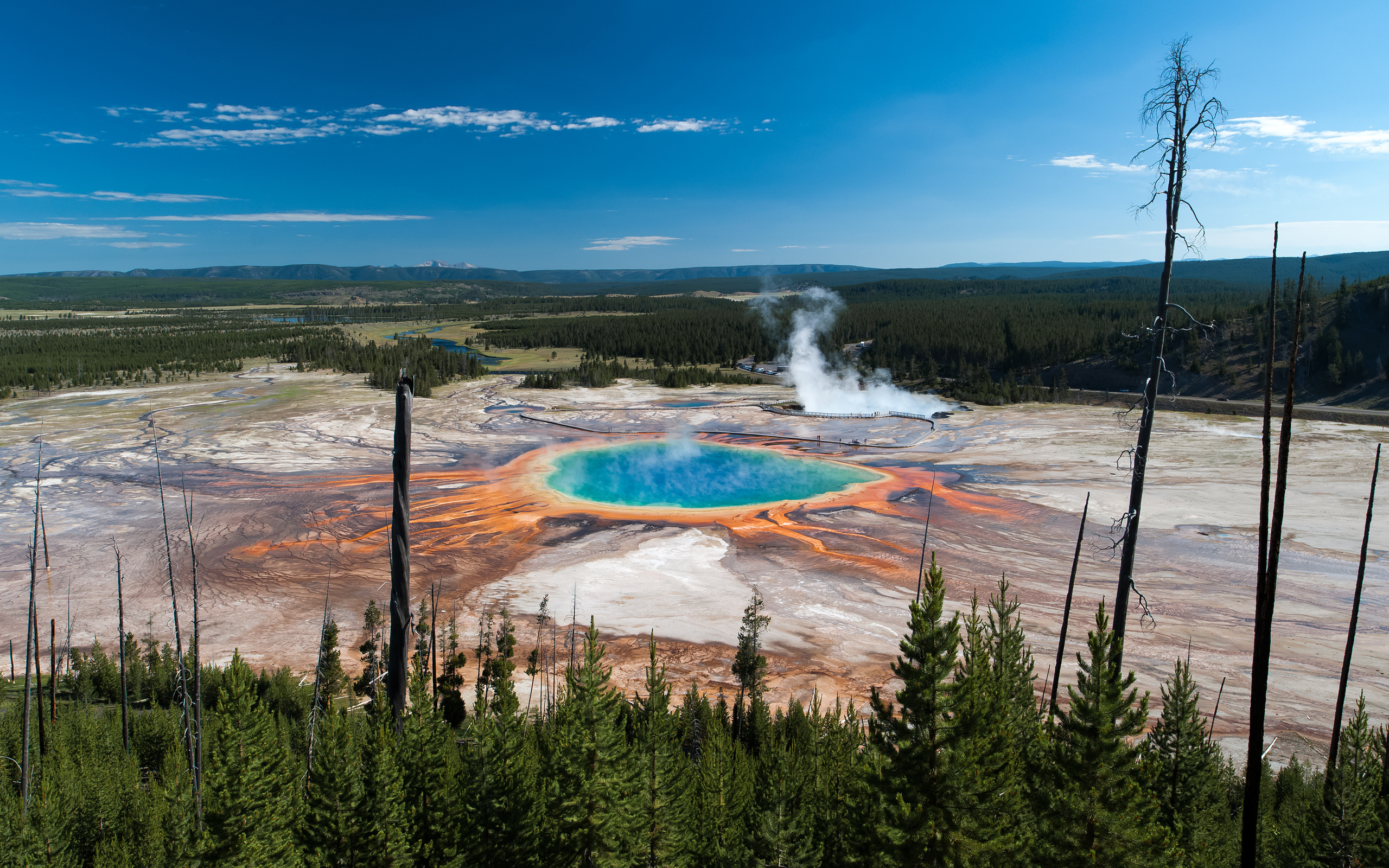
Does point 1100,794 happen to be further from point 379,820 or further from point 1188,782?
point 379,820

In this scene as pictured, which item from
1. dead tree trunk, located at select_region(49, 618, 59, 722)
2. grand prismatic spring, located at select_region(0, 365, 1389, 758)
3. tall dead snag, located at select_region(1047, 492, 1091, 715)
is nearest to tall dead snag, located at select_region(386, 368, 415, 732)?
tall dead snag, located at select_region(1047, 492, 1091, 715)

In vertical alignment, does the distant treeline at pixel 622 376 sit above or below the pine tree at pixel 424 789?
above

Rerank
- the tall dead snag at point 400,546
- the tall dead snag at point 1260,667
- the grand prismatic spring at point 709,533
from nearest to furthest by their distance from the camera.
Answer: the tall dead snag at point 400,546, the tall dead snag at point 1260,667, the grand prismatic spring at point 709,533

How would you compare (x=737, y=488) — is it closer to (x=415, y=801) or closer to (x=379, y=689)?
(x=415, y=801)

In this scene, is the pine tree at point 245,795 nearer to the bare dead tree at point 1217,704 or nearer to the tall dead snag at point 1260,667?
the tall dead snag at point 1260,667

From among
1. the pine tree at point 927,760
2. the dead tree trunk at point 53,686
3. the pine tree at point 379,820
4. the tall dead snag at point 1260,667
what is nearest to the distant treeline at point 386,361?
the dead tree trunk at point 53,686

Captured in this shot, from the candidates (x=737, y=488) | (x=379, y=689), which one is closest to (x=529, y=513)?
(x=737, y=488)

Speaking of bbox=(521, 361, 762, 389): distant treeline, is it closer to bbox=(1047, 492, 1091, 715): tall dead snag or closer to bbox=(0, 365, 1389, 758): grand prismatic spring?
bbox=(0, 365, 1389, 758): grand prismatic spring
